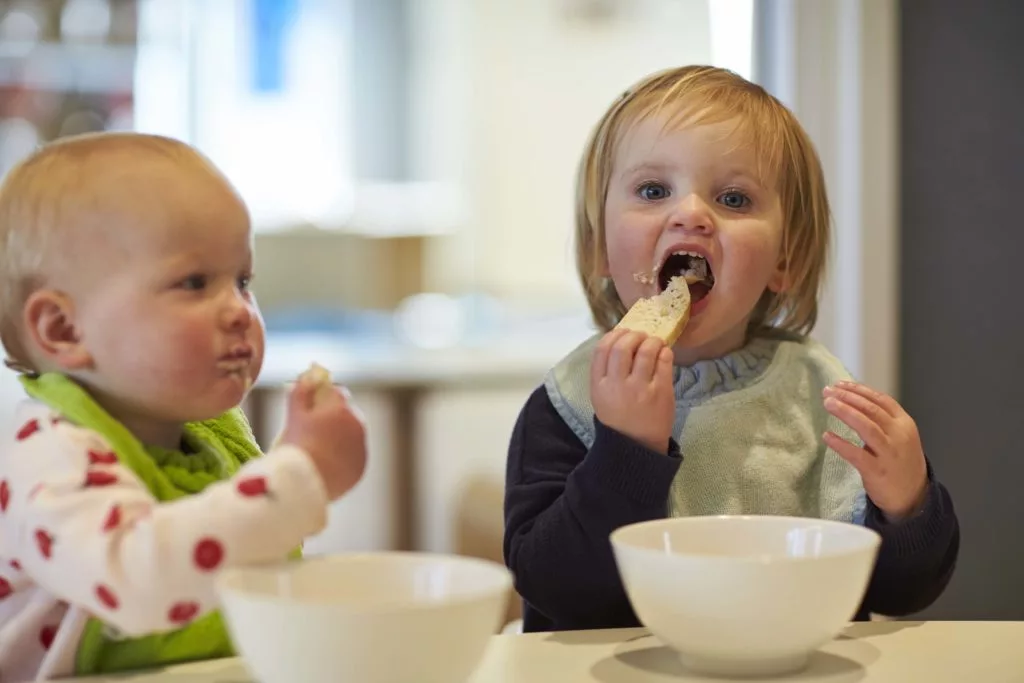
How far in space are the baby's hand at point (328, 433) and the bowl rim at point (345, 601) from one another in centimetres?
4

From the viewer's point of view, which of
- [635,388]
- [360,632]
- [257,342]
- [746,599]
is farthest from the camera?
[635,388]

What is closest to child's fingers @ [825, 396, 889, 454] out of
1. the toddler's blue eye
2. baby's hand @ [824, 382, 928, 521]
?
baby's hand @ [824, 382, 928, 521]

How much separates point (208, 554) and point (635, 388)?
1.38 feet

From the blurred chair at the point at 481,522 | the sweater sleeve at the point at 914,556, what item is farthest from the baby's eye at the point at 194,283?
the blurred chair at the point at 481,522

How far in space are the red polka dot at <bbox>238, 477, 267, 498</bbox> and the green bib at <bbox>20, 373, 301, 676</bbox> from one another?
14 cm

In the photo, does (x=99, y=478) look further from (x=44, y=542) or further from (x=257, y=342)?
(x=257, y=342)

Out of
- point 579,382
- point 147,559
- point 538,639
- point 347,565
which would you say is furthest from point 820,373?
point 147,559

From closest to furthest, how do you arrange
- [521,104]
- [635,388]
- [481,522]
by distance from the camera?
[635,388] < [481,522] < [521,104]

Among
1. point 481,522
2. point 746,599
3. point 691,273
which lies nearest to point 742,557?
point 746,599

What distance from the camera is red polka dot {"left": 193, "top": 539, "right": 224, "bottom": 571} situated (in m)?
0.72

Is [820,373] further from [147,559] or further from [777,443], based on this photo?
[147,559]

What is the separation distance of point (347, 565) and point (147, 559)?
0.12 metres

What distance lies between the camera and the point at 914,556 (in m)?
1.11

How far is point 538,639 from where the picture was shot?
94 centimetres
